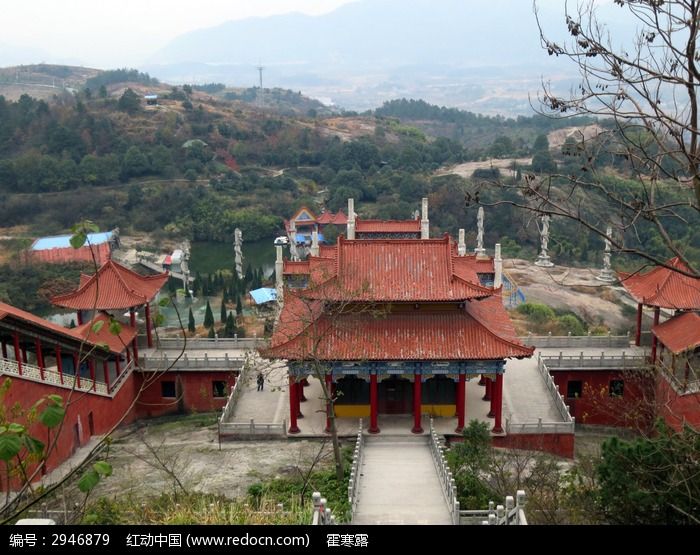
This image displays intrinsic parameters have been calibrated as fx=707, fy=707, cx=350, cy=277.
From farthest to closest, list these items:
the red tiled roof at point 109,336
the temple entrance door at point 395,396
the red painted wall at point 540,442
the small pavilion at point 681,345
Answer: the red tiled roof at point 109,336 → the small pavilion at point 681,345 → the temple entrance door at point 395,396 → the red painted wall at point 540,442

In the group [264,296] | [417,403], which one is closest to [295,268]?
[417,403]

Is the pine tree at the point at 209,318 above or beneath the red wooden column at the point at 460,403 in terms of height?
beneath

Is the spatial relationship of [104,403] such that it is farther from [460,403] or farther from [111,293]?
[460,403]

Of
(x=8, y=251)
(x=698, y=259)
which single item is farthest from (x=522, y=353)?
(x=8, y=251)

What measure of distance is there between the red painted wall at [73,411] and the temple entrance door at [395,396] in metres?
7.79

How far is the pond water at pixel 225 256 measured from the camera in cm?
6359

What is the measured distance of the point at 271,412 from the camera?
78.3 feet

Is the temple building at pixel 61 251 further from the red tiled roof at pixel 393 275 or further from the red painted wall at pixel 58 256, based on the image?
the red tiled roof at pixel 393 275

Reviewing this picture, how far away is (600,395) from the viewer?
25.1 m

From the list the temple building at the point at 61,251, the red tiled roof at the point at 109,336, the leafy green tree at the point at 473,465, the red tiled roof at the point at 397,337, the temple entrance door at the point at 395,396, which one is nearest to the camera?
the leafy green tree at the point at 473,465

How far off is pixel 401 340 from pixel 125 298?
10.8m

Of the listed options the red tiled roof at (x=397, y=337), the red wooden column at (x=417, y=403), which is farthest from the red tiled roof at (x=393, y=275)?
the red wooden column at (x=417, y=403)

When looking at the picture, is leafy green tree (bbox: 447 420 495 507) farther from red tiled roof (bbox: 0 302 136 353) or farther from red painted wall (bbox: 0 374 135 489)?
red painted wall (bbox: 0 374 135 489)
